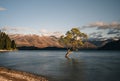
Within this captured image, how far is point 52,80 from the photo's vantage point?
40875 millimetres

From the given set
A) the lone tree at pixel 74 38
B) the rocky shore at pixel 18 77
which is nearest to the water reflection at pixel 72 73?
the rocky shore at pixel 18 77

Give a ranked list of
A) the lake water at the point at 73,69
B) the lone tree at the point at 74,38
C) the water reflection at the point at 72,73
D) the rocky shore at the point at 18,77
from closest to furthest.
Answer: the rocky shore at the point at 18,77, the water reflection at the point at 72,73, the lake water at the point at 73,69, the lone tree at the point at 74,38

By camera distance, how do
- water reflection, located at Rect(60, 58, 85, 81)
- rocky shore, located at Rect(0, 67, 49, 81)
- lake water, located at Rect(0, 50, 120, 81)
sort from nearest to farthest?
rocky shore, located at Rect(0, 67, 49, 81) → water reflection, located at Rect(60, 58, 85, 81) → lake water, located at Rect(0, 50, 120, 81)

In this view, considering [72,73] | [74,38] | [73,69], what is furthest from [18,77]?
[74,38]

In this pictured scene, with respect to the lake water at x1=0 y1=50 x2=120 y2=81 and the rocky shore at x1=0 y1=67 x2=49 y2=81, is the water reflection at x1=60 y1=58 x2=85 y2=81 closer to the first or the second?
the lake water at x1=0 y1=50 x2=120 y2=81

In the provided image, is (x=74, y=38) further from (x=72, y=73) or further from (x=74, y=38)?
(x=72, y=73)

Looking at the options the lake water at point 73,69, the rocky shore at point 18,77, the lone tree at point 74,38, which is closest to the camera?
the rocky shore at point 18,77

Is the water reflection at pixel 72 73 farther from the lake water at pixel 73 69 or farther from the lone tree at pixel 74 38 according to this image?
the lone tree at pixel 74 38

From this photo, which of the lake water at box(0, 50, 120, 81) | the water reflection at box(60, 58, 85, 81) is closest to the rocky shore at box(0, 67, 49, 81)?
the lake water at box(0, 50, 120, 81)

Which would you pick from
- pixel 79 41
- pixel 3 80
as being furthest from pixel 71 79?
pixel 79 41

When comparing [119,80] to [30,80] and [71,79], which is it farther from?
[30,80]

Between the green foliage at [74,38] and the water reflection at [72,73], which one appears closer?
the water reflection at [72,73]

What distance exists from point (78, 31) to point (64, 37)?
987 centimetres

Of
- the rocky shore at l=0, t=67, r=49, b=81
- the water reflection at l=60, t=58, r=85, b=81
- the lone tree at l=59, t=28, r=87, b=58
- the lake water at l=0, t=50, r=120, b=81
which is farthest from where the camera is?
the lone tree at l=59, t=28, r=87, b=58
